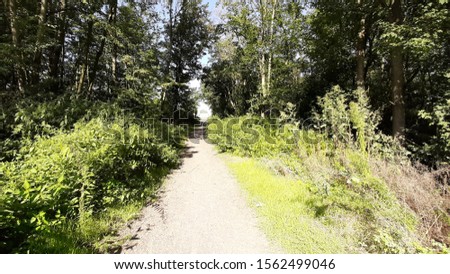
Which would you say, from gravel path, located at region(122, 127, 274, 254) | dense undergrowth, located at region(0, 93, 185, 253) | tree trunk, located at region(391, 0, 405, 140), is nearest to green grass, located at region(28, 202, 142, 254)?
dense undergrowth, located at region(0, 93, 185, 253)

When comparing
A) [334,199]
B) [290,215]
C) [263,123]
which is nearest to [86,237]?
[290,215]

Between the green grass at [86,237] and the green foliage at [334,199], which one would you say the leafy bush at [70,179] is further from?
the green foliage at [334,199]

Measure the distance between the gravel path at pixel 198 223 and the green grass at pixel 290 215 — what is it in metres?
0.25

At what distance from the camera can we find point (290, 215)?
3826 mm

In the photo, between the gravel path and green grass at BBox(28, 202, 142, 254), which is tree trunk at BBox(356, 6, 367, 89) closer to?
the gravel path

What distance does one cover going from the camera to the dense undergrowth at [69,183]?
2.62 meters

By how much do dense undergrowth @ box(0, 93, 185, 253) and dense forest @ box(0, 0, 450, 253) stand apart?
0.02 metres

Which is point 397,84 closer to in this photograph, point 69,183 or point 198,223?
point 198,223

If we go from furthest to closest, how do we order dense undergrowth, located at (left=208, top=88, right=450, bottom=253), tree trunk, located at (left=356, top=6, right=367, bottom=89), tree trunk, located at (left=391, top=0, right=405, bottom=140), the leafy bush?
tree trunk, located at (left=356, top=6, right=367, bottom=89) < tree trunk, located at (left=391, top=0, right=405, bottom=140) < dense undergrowth, located at (left=208, top=88, right=450, bottom=253) < the leafy bush

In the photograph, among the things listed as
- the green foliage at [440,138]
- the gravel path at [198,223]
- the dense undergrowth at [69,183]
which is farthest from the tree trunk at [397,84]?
the dense undergrowth at [69,183]

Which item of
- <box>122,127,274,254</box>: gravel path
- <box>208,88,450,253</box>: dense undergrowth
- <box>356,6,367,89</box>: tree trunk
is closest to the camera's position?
<box>208,88,450,253</box>: dense undergrowth

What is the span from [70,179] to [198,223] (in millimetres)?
2206

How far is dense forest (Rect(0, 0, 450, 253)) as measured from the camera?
3.05m
